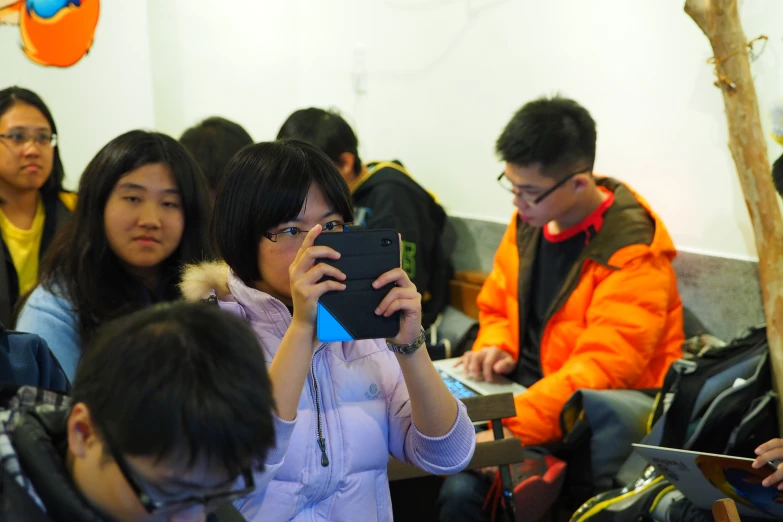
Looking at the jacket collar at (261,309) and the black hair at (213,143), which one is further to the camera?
the black hair at (213,143)

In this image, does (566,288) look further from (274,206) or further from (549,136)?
(274,206)

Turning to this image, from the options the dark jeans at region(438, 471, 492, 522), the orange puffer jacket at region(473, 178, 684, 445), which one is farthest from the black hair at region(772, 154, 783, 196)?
the dark jeans at region(438, 471, 492, 522)

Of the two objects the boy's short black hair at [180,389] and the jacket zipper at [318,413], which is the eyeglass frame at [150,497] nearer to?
the boy's short black hair at [180,389]

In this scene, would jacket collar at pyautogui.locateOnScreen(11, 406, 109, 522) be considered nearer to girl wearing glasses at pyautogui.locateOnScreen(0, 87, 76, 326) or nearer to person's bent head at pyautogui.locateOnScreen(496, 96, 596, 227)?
person's bent head at pyautogui.locateOnScreen(496, 96, 596, 227)

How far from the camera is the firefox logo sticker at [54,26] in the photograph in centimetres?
345

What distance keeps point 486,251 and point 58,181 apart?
5.56 ft

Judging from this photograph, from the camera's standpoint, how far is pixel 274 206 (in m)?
1.27

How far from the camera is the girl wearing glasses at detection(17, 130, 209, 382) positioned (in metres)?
1.75

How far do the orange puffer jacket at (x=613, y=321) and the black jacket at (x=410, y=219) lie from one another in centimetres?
95

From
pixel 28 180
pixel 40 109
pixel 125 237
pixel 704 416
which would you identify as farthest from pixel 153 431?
pixel 40 109

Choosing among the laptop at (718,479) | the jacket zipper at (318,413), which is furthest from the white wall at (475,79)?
the jacket zipper at (318,413)

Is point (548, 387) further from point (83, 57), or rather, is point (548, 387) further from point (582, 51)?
point (83, 57)

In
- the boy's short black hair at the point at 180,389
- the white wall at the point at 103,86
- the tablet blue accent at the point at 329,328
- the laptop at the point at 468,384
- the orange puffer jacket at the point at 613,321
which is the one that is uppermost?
the white wall at the point at 103,86

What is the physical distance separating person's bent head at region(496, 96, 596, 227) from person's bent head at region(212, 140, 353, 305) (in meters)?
1.13
